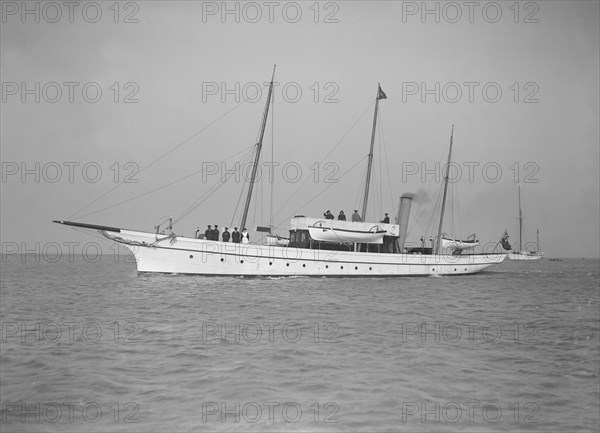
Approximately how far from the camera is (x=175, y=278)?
33.0 meters

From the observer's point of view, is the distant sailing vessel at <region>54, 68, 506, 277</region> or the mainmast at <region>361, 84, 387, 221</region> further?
the mainmast at <region>361, 84, 387, 221</region>

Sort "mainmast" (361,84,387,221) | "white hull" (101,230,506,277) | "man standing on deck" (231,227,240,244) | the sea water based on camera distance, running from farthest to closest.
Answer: "mainmast" (361,84,387,221), "man standing on deck" (231,227,240,244), "white hull" (101,230,506,277), the sea water

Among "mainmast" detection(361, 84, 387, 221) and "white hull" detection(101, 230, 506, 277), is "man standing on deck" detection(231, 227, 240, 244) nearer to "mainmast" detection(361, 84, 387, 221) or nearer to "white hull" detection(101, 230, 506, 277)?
"white hull" detection(101, 230, 506, 277)

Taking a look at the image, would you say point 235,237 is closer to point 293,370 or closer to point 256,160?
point 256,160

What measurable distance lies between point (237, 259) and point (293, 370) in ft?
82.0

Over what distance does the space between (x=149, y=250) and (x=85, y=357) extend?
2283cm

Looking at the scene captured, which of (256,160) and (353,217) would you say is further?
(353,217)

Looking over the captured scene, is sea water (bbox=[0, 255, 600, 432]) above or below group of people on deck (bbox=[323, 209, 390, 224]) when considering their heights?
below

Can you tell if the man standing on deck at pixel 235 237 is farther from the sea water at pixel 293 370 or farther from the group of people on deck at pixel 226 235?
the sea water at pixel 293 370

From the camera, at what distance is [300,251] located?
1449 inches

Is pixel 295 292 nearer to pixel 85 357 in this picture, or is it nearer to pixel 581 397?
pixel 85 357

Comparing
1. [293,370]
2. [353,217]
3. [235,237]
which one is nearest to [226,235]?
[235,237]

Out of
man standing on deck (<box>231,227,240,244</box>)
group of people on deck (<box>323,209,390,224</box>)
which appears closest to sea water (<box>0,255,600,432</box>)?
man standing on deck (<box>231,227,240,244</box>)

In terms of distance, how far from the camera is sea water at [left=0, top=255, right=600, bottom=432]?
25.4ft
